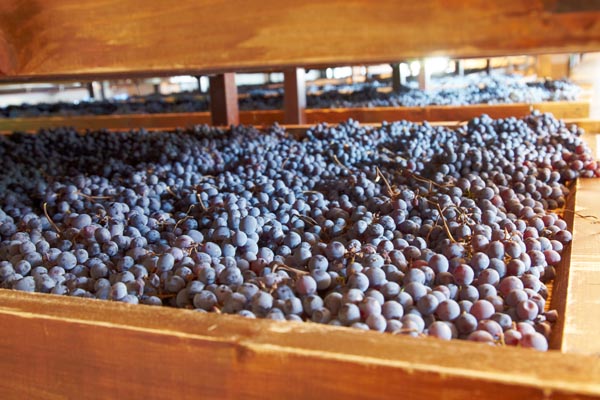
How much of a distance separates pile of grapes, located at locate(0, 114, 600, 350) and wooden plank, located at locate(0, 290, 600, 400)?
0.18 m

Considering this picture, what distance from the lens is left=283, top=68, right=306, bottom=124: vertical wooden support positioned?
371 centimetres

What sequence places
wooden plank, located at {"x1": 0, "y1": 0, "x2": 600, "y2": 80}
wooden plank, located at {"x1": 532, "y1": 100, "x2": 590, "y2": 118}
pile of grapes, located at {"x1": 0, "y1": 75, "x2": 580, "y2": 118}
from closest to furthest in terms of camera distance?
wooden plank, located at {"x1": 0, "y1": 0, "x2": 600, "y2": 80} < wooden plank, located at {"x1": 532, "y1": 100, "x2": 590, "y2": 118} < pile of grapes, located at {"x1": 0, "y1": 75, "x2": 580, "y2": 118}

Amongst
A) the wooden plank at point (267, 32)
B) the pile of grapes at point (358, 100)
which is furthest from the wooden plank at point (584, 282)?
the pile of grapes at point (358, 100)

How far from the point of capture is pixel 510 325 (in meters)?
0.95

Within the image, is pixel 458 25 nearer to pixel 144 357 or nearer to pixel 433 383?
pixel 433 383

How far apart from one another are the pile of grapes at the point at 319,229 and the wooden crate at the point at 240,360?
17cm

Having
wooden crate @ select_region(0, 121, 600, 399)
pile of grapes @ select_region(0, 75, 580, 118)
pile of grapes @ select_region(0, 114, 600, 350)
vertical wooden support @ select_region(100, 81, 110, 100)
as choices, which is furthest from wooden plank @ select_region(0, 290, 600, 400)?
vertical wooden support @ select_region(100, 81, 110, 100)

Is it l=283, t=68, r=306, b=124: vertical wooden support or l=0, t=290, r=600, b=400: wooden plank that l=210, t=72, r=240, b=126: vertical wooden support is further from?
l=0, t=290, r=600, b=400: wooden plank

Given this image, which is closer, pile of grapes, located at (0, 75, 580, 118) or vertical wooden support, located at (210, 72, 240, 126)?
vertical wooden support, located at (210, 72, 240, 126)

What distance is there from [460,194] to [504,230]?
369mm

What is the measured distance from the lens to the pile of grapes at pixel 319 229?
3.22 feet

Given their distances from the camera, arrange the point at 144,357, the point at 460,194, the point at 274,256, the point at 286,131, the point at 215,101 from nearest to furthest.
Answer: the point at 144,357, the point at 274,256, the point at 460,194, the point at 286,131, the point at 215,101

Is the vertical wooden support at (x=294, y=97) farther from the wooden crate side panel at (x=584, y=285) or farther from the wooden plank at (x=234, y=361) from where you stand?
the wooden plank at (x=234, y=361)


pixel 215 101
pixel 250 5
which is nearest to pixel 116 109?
pixel 215 101
